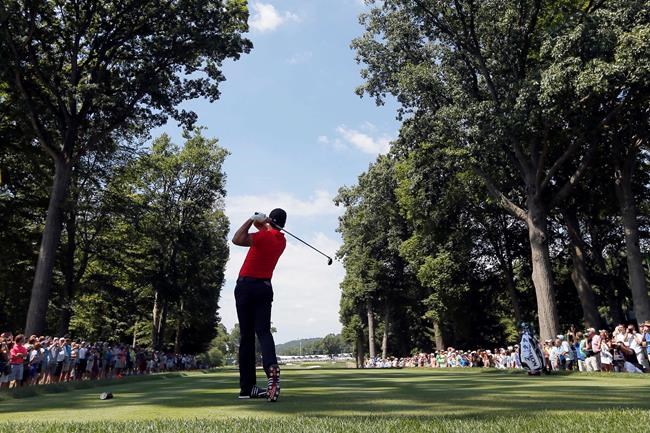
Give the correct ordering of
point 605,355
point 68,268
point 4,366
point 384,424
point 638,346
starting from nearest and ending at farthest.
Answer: point 384,424 → point 4,366 → point 638,346 → point 605,355 → point 68,268

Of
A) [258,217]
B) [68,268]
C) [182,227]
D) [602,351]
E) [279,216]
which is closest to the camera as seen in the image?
[258,217]

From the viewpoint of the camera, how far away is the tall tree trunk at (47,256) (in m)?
20.6

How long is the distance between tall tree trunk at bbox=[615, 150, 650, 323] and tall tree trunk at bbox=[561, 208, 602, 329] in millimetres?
4316

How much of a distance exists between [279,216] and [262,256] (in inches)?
25.7

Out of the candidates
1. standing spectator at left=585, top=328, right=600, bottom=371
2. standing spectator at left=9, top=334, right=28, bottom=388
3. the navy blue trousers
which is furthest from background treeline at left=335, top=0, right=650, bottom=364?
standing spectator at left=9, top=334, right=28, bottom=388

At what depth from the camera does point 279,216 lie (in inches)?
281

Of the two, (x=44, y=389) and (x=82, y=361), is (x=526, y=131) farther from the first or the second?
(x=82, y=361)

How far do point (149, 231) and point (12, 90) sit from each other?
12.6 metres

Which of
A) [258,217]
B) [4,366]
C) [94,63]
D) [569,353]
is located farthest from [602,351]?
[94,63]

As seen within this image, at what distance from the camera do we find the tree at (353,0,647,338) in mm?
20109

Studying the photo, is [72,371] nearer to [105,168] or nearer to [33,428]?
[105,168]

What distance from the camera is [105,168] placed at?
31344 mm

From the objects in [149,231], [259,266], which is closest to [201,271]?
[149,231]

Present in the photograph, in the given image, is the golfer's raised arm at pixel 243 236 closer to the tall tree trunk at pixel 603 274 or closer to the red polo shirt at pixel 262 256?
the red polo shirt at pixel 262 256
